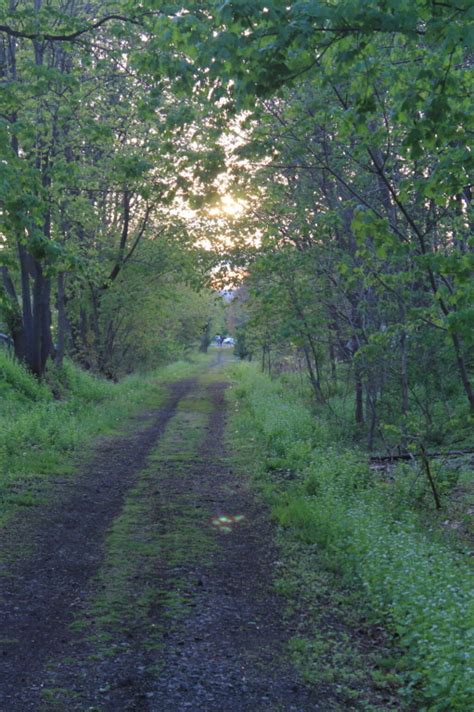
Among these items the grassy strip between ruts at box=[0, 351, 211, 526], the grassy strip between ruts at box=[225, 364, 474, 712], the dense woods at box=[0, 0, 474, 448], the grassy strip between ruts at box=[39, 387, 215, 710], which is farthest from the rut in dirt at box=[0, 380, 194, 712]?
the dense woods at box=[0, 0, 474, 448]

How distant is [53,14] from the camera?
380 inches

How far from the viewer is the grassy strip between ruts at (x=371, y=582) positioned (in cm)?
481

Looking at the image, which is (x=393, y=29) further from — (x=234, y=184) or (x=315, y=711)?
(x=234, y=184)

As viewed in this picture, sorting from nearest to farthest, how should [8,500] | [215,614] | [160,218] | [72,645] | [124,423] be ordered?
[72,645], [215,614], [8,500], [124,423], [160,218]

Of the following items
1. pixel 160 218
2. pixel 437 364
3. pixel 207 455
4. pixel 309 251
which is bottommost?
pixel 207 455

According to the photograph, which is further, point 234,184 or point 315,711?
point 234,184

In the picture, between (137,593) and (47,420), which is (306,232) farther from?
(137,593)

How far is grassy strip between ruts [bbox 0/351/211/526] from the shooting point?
10.8 metres

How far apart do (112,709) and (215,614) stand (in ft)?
5.94

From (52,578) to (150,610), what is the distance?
1.30m

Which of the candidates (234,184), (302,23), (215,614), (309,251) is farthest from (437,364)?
(302,23)

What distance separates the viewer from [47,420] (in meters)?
15.1

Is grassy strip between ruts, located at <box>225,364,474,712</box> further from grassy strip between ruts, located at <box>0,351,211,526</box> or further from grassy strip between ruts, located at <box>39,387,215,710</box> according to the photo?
grassy strip between ruts, located at <box>0,351,211,526</box>

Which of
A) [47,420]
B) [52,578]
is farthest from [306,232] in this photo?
[52,578]
